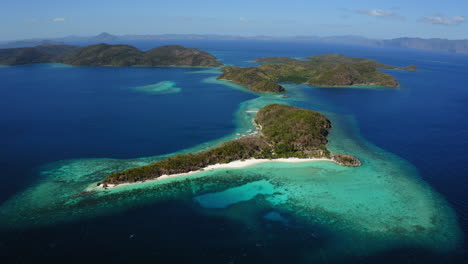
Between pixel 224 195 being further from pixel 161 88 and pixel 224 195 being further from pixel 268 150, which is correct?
pixel 161 88

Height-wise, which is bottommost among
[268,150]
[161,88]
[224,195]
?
[224,195]

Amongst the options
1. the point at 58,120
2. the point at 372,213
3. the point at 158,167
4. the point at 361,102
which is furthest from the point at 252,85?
the point at 372,213

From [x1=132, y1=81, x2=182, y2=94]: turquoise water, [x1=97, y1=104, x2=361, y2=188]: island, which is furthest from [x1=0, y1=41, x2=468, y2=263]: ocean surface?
[x1=132, y1=81, x2=182, y2=94]: turquoise water

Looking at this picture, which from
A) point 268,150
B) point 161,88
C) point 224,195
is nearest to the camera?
point 224,195

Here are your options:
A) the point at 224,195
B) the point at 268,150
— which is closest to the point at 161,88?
the point at 268,150

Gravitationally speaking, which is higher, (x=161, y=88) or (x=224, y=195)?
(x=161, y=88)

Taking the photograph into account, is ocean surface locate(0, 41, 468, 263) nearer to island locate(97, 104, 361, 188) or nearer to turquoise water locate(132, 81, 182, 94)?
island locate(97, 104, 361, 188)

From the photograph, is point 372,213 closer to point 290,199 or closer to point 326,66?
point 290,199
